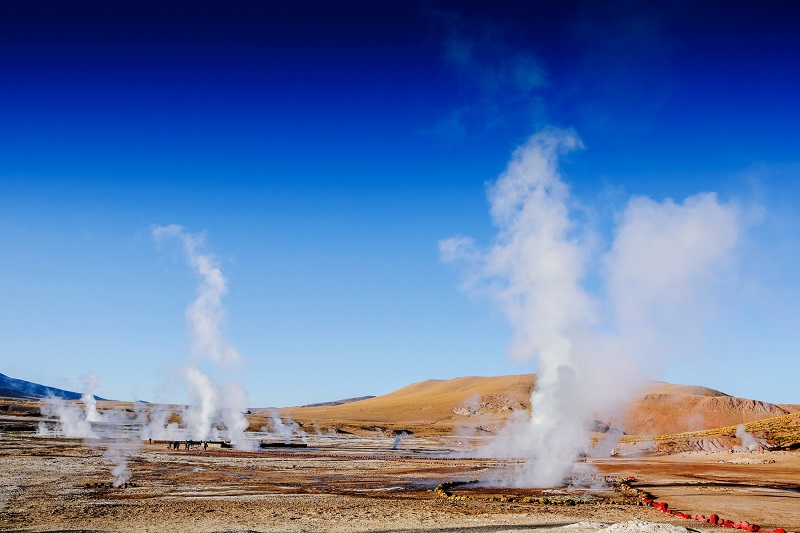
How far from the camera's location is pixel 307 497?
2692 centimetres

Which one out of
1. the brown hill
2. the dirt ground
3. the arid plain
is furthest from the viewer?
the brown hill

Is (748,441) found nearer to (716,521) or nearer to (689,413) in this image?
(716,521)

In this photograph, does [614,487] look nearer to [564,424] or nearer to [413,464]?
[564,424]

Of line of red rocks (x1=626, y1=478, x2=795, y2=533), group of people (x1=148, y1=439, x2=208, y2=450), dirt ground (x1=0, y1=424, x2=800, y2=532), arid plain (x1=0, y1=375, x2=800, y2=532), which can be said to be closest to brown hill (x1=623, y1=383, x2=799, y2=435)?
arid plain (x1=0, y1=375, x2=800, y2=532)

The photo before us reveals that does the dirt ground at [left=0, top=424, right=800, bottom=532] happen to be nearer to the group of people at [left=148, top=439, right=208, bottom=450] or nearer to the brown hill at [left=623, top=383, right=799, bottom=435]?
the group of people at [left=148, top=439, right=208, bottom=450]

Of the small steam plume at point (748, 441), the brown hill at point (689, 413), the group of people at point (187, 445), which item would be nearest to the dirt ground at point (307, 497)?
the group of people at point (187, 445)

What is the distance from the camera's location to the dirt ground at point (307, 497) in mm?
20016

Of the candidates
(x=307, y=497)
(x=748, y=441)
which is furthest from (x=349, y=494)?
(x=748, y=441)

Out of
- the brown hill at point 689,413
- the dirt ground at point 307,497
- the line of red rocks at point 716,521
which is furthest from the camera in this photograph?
the brown hill at point 689,413

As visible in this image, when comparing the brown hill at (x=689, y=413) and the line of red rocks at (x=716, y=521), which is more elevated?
the brown hill at (x=689, y=413)

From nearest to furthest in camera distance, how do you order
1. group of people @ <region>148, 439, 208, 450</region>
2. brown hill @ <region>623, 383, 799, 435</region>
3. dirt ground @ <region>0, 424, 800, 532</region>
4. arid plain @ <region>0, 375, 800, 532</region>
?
1. dirt ground @ <region>0, 424, 800, 532</region>
2. arid plain @ <region>0, 375, 800, 532</region>
3. group of people @ <region>148, 439, 208, 450</region>
4. brown hill @ <region>623, 383, 799, 435</region>

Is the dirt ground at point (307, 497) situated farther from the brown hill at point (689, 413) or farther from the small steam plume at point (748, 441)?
the brown hill at point (689, 413)

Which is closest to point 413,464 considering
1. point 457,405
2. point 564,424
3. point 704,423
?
point 564,424

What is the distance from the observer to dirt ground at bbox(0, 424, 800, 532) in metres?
20.0
